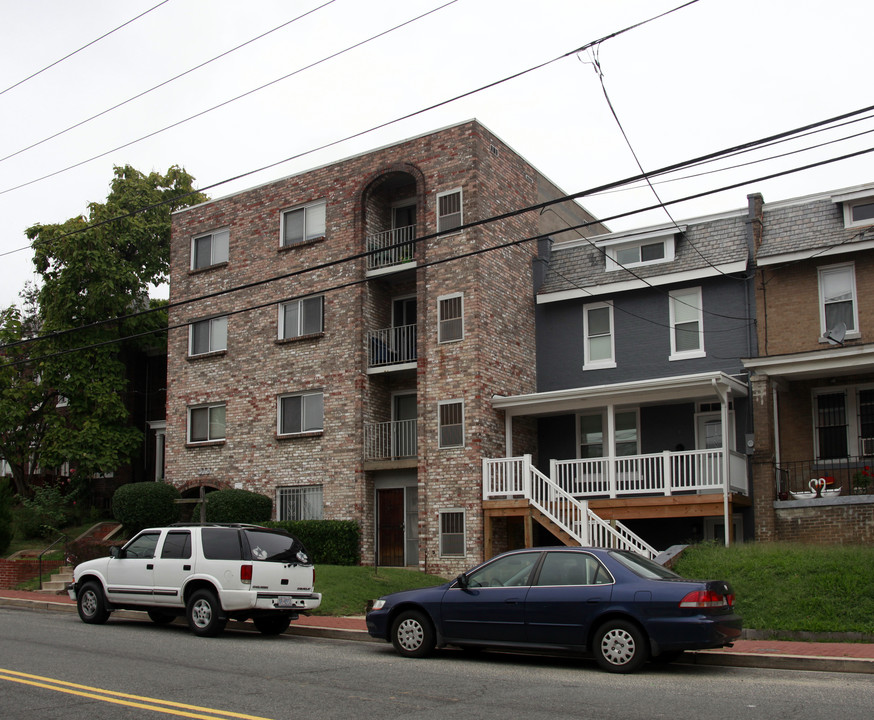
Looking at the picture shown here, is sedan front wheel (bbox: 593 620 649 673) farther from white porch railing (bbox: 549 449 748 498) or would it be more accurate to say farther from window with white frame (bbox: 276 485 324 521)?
window with white frame (bbox: 276 485 324 521)

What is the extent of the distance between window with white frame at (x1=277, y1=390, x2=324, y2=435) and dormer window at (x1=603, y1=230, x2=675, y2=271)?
8604mm

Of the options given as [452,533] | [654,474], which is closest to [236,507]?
[452,533]

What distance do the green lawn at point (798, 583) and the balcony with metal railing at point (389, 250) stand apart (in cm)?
1190

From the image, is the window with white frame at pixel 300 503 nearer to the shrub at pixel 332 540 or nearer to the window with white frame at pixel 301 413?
the shrub at pixel 332 540

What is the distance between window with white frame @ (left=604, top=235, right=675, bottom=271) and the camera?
24000 millimetres

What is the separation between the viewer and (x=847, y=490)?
20812 mm

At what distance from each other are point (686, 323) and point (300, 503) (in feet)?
36.9

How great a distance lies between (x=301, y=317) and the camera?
27125 millimetres

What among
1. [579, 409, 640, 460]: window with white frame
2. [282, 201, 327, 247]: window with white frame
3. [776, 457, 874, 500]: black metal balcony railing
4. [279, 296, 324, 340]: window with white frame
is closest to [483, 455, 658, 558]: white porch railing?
[579, 409, 640, 460]: window with white frame

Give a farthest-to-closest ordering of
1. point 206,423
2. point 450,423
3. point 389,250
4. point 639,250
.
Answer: point 206,423 → point 389,250 → point 639,250 → point 450,423

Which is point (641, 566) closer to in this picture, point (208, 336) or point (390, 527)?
point (390, 527)

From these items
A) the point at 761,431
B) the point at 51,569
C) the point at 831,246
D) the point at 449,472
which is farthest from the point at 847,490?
the point at 51,569

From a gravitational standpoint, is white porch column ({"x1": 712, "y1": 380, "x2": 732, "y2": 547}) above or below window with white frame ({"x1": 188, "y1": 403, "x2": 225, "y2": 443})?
below

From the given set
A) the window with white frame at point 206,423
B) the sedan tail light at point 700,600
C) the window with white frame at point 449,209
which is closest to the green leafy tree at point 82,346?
the window with white frame at point 206,423
